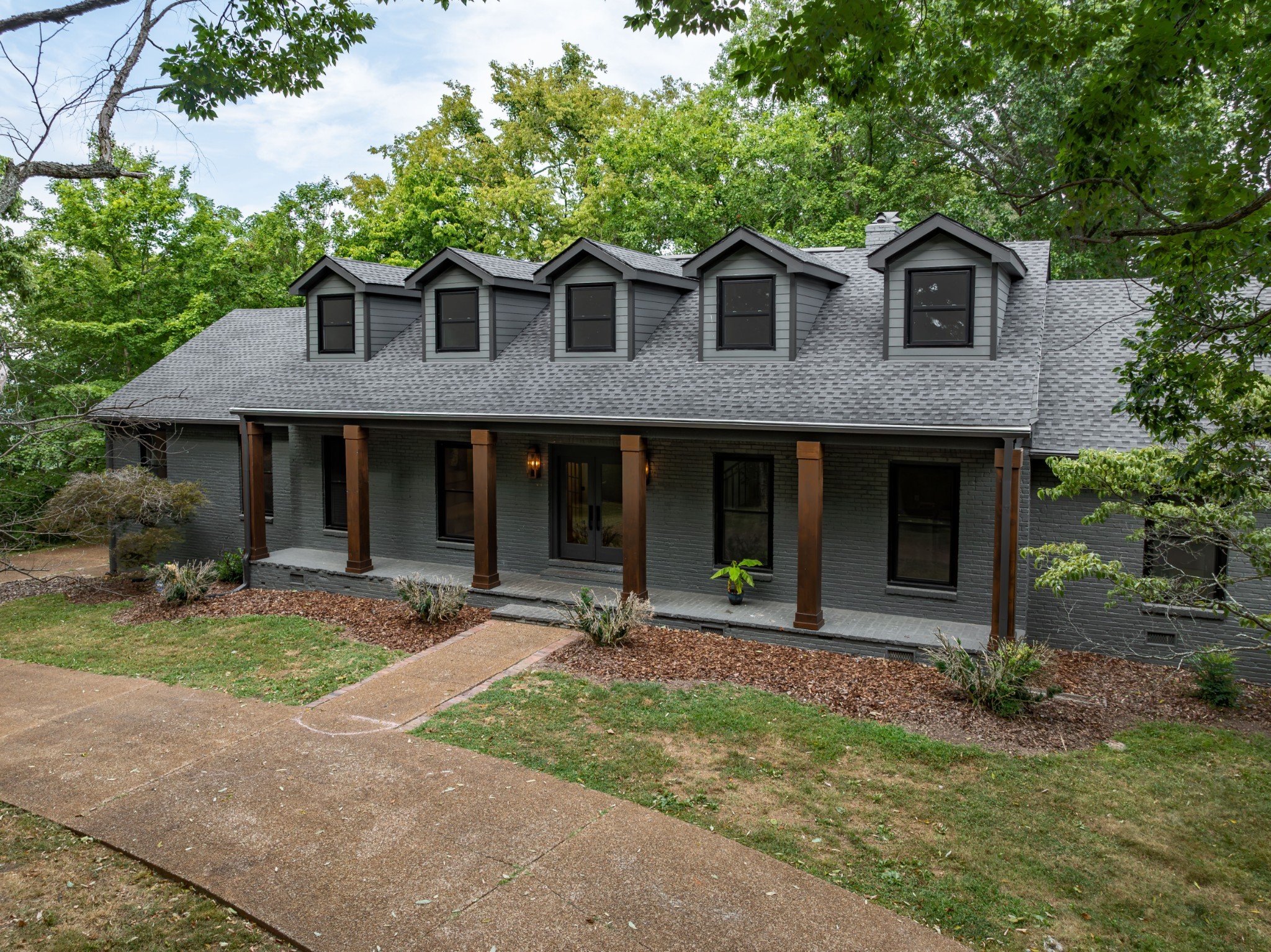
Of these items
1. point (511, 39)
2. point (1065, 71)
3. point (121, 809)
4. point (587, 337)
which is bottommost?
point (121, 809)

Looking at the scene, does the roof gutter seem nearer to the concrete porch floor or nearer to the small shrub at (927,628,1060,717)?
the small shrub at (927,628,1060,717)

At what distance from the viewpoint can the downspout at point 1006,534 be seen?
10680mm

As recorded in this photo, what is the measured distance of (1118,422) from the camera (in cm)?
1176

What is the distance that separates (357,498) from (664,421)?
6166mm

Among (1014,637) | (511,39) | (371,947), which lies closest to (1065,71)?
(1014,637)

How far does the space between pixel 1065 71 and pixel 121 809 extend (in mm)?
22865

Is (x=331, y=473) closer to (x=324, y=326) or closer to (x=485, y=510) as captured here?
(x=324, y=326)

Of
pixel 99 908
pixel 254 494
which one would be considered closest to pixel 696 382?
pixel 254 494

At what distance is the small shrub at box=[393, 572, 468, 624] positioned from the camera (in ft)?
43.4

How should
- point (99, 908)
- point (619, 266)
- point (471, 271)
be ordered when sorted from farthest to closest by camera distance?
point (471, 271) → point (619, 266) → point (99, 908)

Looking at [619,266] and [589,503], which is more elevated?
[619,266]

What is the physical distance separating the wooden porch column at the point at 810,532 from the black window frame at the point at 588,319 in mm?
4291

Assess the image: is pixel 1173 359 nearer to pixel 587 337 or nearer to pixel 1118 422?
pixel 1118 422

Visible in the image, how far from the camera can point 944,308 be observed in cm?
1238
